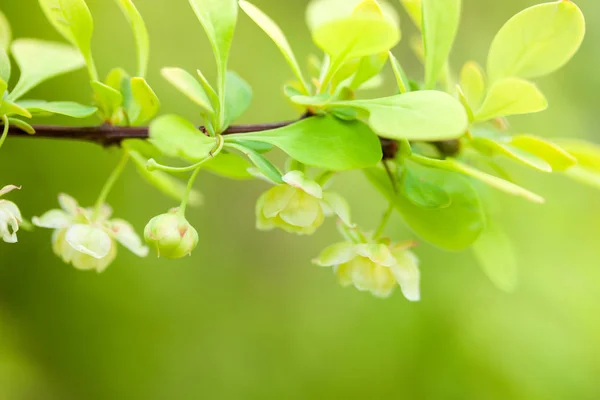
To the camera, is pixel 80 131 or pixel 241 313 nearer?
pixel 80 131

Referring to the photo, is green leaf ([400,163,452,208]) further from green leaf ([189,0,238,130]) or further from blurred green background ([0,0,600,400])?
blurred green background ([0,0,600,400])

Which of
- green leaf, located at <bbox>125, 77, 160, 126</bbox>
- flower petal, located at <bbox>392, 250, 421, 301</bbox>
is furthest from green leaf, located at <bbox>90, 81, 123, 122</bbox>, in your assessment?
flower petal, located at <bbox>392, 250, 421, 301</bbox>

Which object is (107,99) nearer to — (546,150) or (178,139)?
(178,139)

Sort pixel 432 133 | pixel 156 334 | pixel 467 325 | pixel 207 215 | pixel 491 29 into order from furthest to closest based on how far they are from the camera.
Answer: pixel 491 29 → pixel 207 215 → pixel 156 334 → pixel 467 325 → pixel 432 133

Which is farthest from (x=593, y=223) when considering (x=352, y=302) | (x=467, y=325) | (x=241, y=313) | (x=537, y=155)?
(x=537, y=155)

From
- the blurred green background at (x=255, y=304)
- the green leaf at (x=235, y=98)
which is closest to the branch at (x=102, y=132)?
the green leaf at (x=235, y=98)

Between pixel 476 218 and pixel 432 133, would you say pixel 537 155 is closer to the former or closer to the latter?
pixel 476 218
